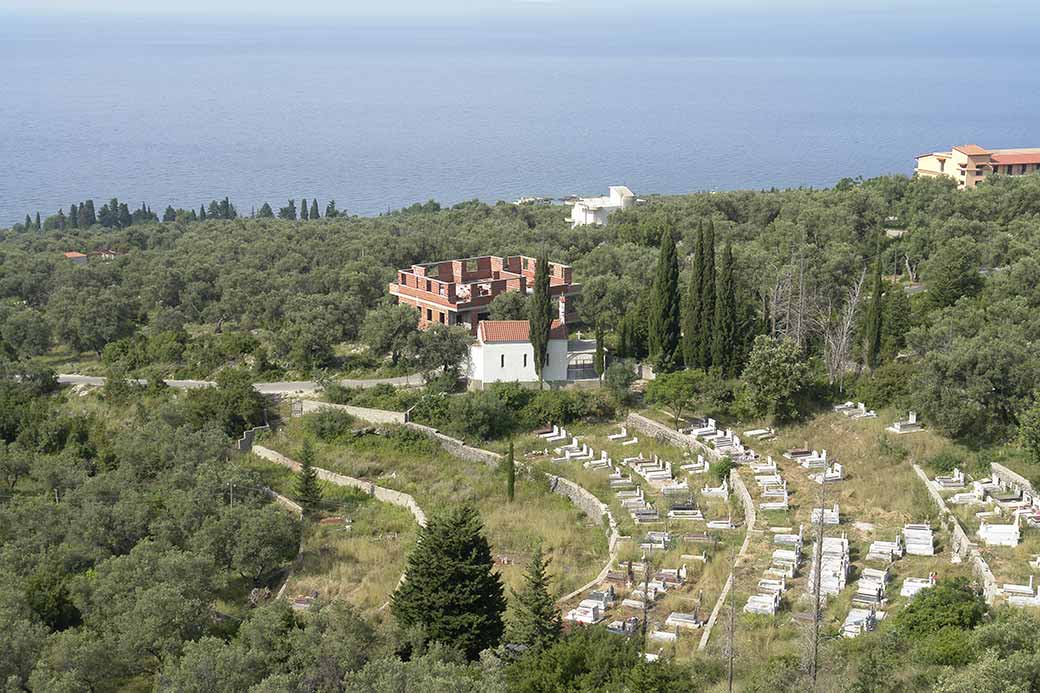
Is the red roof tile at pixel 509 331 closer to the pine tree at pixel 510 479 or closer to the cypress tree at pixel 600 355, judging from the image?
the cypress tree at pixel 600 355

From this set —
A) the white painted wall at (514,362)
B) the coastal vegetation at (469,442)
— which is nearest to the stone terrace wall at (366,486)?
the coastal vegetation at (469,442)

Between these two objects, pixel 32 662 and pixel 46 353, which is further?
pixel 46 353

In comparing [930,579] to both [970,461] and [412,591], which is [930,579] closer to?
[970,461]

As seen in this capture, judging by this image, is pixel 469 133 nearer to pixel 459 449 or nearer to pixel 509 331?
pixel 509 331

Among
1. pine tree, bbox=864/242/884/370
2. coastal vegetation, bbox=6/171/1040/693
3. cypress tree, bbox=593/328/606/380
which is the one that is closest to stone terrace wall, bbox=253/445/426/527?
coastal vegetation, bbox=6/171/1040/693

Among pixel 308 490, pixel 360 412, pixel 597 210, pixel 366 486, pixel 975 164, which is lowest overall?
pixel 366 486

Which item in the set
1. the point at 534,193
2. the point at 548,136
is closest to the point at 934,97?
the point at 548,136

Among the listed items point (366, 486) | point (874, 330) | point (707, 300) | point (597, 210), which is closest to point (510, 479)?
point (366, 486)
